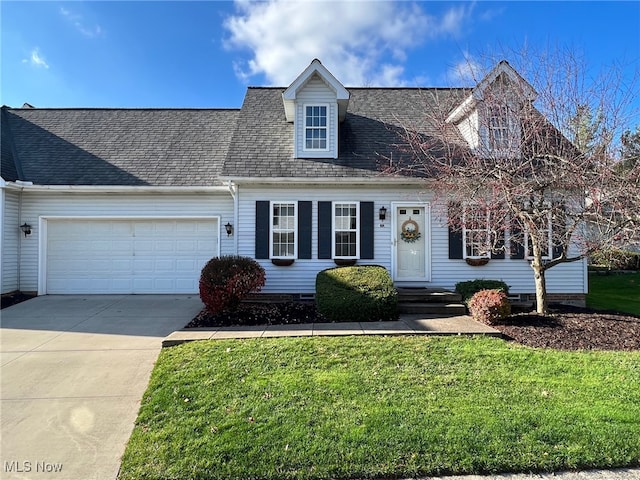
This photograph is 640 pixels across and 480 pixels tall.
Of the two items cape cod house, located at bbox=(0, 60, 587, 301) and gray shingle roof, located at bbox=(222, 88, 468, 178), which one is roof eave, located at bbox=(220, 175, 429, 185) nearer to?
cape cod house, located at bbox=(0, 60, 587, 301)

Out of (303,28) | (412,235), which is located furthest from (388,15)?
(412,235)

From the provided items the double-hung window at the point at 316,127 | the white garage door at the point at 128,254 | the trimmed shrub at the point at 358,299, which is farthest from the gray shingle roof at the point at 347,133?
the trimmed shrub at the point at 358,299

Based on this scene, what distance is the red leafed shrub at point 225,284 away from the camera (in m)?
7.30

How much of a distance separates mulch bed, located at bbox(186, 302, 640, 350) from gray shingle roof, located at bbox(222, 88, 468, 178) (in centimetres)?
373

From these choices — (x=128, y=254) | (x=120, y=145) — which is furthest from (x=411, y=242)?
(x=120, y=145)

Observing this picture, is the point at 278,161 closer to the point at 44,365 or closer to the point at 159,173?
the point at 159,173

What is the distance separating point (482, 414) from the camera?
11.1ft

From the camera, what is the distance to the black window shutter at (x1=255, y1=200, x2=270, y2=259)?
926 cm

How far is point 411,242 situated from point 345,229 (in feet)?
6.27

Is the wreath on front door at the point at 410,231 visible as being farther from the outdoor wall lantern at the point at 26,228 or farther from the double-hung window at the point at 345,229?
the outdoor wall lantern at the point at 26,228

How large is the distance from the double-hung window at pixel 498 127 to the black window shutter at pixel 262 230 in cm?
568

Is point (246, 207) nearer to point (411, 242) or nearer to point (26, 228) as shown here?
point (411, 242)

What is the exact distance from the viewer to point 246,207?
9320 millimetres

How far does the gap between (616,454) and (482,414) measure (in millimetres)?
1040
